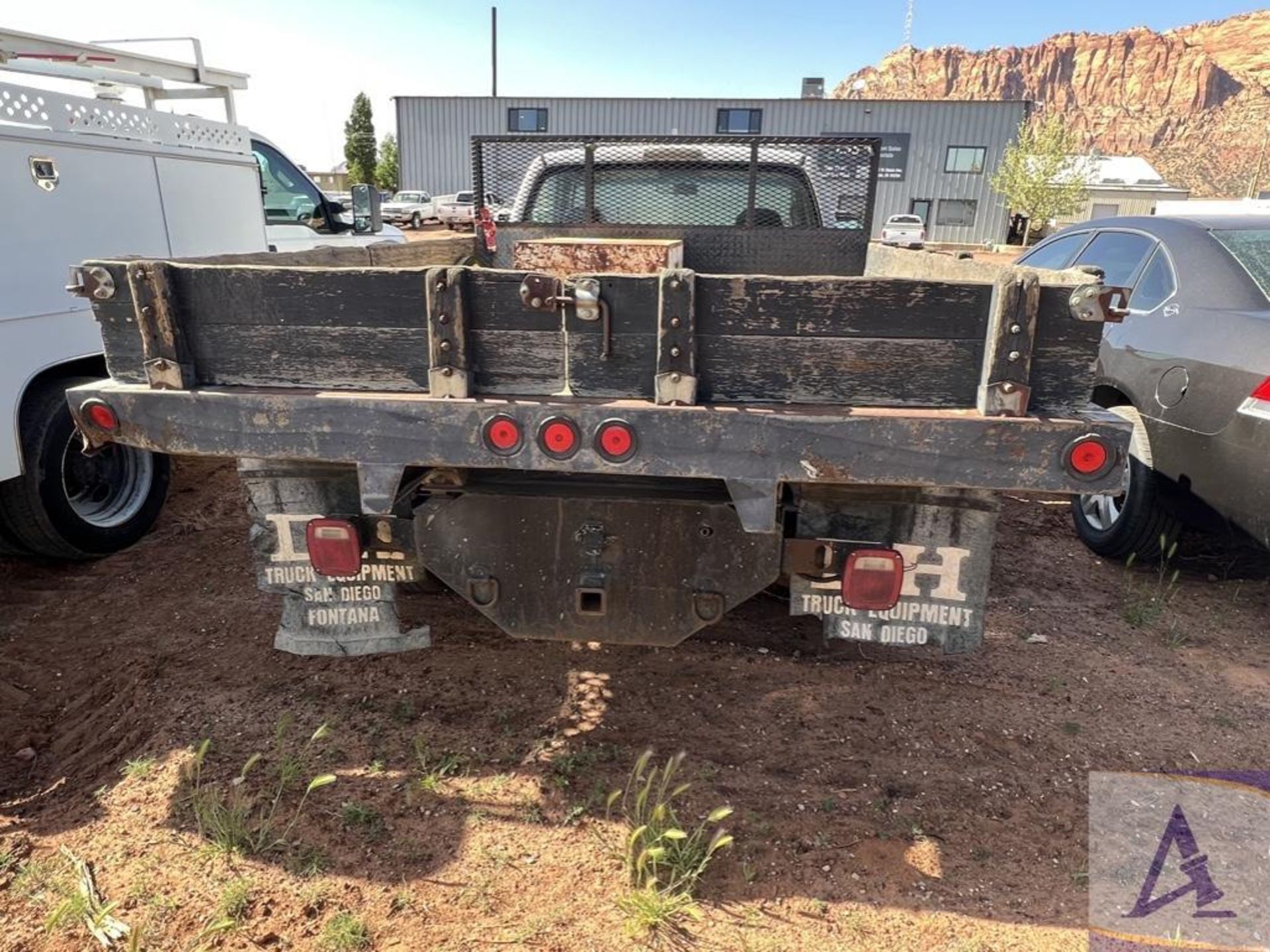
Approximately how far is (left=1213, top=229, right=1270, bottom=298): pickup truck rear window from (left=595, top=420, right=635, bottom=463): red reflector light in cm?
309

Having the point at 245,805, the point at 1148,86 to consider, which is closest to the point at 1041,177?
the point at 245,805

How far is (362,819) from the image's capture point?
7.91 feet

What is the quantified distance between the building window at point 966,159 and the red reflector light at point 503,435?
4294 centimetres

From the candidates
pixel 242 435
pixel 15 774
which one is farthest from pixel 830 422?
pixel 15 774

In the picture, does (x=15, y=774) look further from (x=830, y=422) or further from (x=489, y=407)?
(x=830, y=422)

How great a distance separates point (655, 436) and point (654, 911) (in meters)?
1.24

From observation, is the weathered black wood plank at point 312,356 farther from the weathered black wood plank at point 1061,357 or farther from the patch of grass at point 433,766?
the weathered black wood plank at point 1061,357

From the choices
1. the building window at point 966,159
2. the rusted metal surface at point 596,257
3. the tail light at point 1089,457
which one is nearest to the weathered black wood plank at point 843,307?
the tail light at point 1089,457

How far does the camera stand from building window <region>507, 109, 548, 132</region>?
3875cm

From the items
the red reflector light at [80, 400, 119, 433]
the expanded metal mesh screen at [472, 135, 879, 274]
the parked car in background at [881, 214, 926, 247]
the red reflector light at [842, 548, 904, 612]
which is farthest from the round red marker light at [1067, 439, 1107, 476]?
the parked car in background at [881, 214, 926, 247]

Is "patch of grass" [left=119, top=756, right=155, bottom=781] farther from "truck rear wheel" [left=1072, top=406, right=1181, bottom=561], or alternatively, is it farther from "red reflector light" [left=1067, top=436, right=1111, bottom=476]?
"truck rear wheel" [left=1072, top=406, right=1181, bottom=561]

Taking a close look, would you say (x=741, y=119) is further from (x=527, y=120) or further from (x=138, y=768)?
(x=138, y=768)

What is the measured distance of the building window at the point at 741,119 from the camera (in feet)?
125

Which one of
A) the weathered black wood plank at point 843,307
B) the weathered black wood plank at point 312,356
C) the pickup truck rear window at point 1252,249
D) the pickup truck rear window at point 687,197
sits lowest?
the weathered black wood plank at point 312,356
